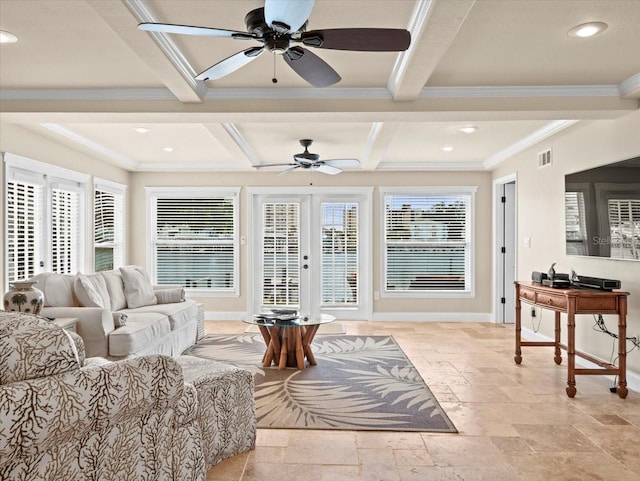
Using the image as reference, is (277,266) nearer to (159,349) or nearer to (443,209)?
(443,209)

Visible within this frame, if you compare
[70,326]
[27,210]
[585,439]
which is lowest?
[585,439]

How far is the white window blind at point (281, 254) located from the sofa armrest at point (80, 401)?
562cm

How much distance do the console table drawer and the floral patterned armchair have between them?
10.3 ft

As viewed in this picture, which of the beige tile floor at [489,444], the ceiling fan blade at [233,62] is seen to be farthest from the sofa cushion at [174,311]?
the ceiling fan blade at [233,62]

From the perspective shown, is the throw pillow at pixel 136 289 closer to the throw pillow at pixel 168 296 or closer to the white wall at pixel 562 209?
the throw pillow at pixel 168 296

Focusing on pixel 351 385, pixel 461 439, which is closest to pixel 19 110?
pixel 351 385

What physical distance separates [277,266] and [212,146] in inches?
93.3

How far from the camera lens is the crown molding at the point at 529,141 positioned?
4.82 metres

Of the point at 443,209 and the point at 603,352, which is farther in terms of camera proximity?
the point at 443,209

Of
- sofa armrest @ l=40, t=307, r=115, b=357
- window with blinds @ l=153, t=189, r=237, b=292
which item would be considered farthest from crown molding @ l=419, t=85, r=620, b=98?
window with blinds @ l=153, t=189, r=237, b=292

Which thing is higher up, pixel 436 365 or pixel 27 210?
pixel 27 210

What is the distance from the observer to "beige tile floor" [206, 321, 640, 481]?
8.41 feet

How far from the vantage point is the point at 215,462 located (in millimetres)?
2621

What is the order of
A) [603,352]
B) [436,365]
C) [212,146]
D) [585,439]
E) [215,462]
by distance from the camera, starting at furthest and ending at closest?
[212,146] → [436,365] → [603,352] → [585,439] → [215,462]
